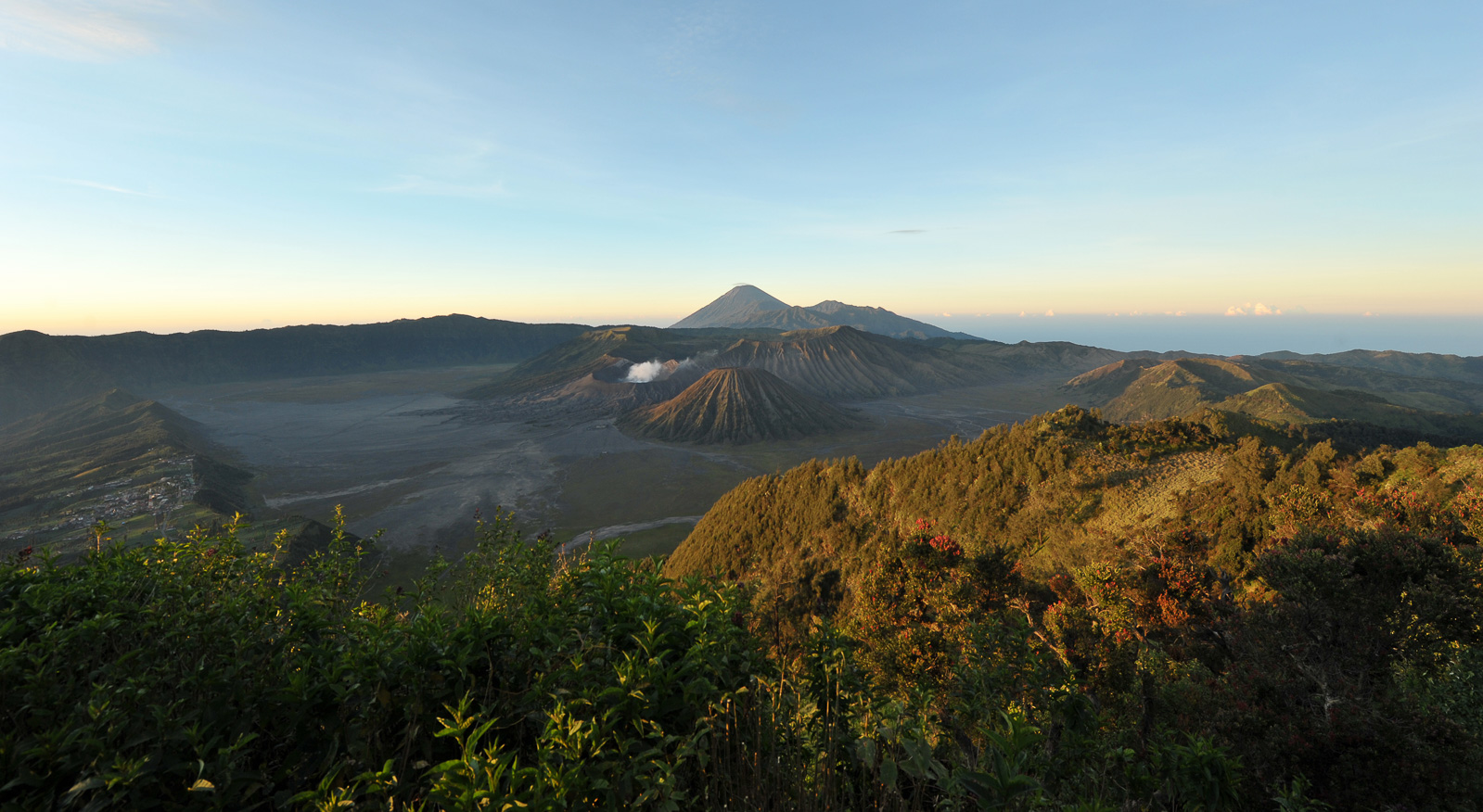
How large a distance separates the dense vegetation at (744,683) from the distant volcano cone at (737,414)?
63135mm

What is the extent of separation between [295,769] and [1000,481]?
24335 mm

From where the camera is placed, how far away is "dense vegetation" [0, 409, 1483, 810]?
274 centimetres

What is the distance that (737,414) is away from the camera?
78812 millimetres

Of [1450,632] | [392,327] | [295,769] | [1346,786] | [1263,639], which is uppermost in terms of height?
[392,327]

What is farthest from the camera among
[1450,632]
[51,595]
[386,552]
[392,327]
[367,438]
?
[392,327]

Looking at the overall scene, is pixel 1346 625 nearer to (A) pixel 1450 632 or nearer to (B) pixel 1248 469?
(A) pixel 1450 632

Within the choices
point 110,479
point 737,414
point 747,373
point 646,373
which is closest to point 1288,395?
point 737,414

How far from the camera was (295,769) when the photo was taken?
2.82 m

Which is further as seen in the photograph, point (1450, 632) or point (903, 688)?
point (903, 688)

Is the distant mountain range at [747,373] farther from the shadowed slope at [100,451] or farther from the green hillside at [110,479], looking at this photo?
the green hillside at [110,479]

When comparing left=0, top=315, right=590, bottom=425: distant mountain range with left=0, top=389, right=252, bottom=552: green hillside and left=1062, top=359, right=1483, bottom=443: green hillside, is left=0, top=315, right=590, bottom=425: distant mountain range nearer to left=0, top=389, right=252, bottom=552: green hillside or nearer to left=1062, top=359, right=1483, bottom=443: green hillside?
left=0, top=389, right=252, bottom=552: green hillside

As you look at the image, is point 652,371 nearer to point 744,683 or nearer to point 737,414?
point 737,414

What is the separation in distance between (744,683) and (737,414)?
74.9m

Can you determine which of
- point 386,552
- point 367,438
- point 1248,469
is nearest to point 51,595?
point 1248,469
